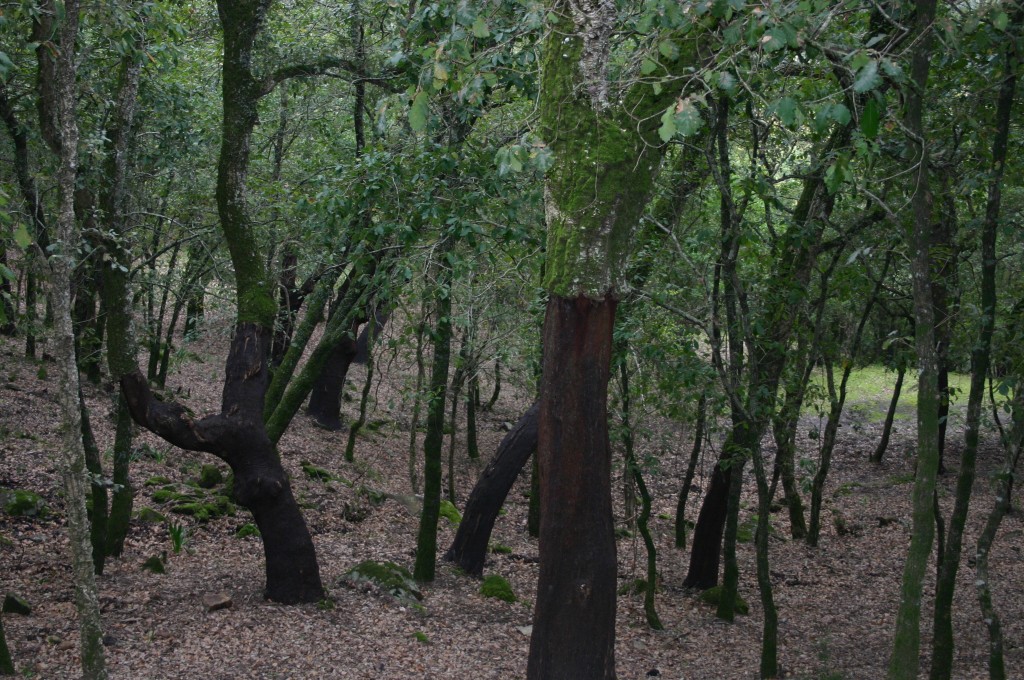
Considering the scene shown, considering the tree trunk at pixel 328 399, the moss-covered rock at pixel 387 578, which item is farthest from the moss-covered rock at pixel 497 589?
the tree trunk at pixel 328 399

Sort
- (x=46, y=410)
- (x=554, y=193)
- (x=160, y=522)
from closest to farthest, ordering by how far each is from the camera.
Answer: (x=554, y=193), (x=160, y=522), (x=46, y=410)

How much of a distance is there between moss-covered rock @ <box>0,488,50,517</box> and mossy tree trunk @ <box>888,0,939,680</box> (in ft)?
28.2

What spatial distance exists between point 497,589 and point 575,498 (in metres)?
4.88

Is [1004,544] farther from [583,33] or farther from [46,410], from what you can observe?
[46,410]

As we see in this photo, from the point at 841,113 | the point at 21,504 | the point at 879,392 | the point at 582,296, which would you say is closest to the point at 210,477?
the point at 21,504

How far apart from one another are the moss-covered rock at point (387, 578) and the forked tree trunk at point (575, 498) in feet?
11.9

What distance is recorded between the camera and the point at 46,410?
40.3ft

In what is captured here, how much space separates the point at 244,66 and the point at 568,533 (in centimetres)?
505

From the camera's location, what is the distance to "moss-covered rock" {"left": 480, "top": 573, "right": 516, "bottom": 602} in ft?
32.6

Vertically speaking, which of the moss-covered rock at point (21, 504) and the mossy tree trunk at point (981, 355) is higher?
the mossy tree trunk at point (981, 355)

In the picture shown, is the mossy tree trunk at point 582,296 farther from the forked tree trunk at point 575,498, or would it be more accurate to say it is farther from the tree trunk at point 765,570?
the tree trunk at point 765,570

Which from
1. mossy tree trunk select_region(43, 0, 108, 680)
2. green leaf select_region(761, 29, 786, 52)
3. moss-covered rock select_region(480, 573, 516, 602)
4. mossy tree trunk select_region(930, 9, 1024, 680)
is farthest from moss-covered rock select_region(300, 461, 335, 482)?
green leaf select_region(761, 29, 786, 52)

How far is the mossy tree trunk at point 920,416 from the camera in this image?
4.62m

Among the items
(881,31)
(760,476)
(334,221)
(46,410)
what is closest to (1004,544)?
(760,476)
